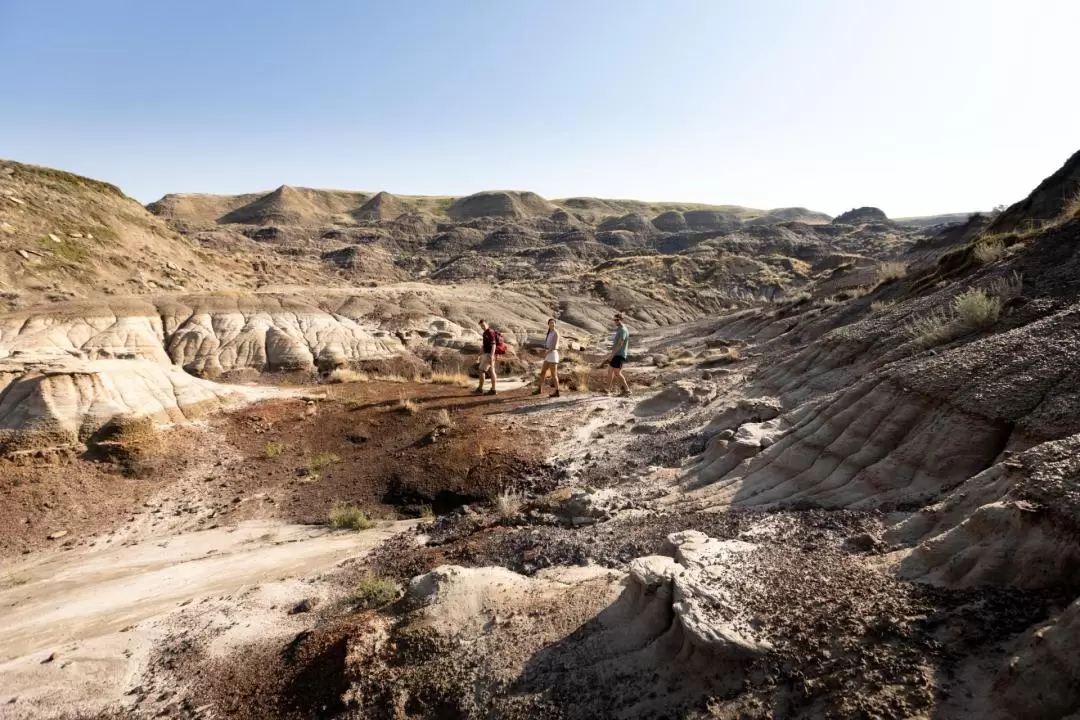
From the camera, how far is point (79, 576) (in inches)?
281

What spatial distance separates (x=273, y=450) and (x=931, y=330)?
12064 millimetres

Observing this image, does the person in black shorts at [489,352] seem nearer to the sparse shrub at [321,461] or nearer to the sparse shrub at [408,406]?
the sparse shrub at [408,406]

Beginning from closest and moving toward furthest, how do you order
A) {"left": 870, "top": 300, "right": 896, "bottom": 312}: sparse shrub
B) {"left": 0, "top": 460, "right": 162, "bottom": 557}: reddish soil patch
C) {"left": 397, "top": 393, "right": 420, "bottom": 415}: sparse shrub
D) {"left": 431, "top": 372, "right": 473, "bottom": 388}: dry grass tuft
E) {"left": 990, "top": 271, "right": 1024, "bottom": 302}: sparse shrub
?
{"left": 990, "top": 271, "right": 1024, "bottom": 302}: sparse shrub, {"left": 0, "top": 460, "right": 162, "bottom": 557}: reddish soil patch, {"left": 397, "top": 393, "right": 420, "bottom": 415}: sparse shrub, {"left": 870, "top": 300, "right": 896, "bottom": 312}: sparse shrub, {"left": 431, "top": 372, "right": 473, "bottom": 388}: dry grass tuft

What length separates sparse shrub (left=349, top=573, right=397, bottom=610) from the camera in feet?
17.7

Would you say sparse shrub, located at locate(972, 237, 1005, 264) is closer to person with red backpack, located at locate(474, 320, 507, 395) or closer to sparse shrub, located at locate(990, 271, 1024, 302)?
sparse shrub, located at locate(990, 271, 1024, 302)

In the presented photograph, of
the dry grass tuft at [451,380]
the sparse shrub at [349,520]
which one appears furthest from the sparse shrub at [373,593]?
the dry grass tuft at [451,380]

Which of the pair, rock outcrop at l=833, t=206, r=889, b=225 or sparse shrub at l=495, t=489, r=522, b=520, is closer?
sparse shrub at l=495, t=489, r=522, b=520

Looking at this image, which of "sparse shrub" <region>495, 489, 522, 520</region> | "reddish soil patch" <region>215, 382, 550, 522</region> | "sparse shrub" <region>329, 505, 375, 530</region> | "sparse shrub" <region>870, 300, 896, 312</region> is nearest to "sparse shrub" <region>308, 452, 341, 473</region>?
"reddish soil patch" <region>215, 382, 550, 522</region>

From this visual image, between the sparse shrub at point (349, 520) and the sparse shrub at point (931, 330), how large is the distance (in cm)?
893

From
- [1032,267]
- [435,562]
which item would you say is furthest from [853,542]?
[1032,267]

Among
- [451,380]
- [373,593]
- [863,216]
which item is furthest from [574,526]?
[863,216]

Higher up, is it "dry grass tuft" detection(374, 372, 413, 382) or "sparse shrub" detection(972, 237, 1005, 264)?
"sparse shrub" detection(972, 237, 1005, 264)

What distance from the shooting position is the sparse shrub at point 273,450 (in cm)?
1088

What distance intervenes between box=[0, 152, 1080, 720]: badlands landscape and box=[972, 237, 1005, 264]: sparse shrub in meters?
0.19
